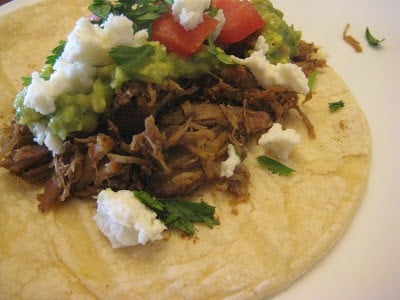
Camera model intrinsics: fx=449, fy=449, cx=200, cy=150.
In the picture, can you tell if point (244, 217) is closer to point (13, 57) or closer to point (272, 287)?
point (272, 287)

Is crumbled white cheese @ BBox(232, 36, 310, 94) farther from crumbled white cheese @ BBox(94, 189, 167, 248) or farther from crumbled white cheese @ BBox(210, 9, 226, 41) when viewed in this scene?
crumbled white cheese @ BBox(94, 189, 167, 248)

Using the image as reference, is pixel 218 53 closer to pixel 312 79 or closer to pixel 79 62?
pixel 79 62

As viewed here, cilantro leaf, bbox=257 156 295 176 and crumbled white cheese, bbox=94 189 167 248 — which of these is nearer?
crumbled white cheese, bbox=94 189 167 248

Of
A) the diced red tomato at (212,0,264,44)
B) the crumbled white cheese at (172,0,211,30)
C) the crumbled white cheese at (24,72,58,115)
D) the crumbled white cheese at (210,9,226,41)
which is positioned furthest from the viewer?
the diced red tomato at (212,0,264,44)

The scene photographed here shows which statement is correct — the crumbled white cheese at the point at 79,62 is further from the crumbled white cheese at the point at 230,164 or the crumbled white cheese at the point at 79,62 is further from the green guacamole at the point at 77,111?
the crumbled white cheese at the point at 230,164

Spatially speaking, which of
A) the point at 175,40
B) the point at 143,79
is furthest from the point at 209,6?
the point at 143,79

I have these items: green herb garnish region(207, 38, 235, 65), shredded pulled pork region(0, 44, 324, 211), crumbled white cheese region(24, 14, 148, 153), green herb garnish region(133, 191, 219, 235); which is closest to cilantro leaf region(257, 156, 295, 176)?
shredded pulled pork region(0, 44, 324, 211)
